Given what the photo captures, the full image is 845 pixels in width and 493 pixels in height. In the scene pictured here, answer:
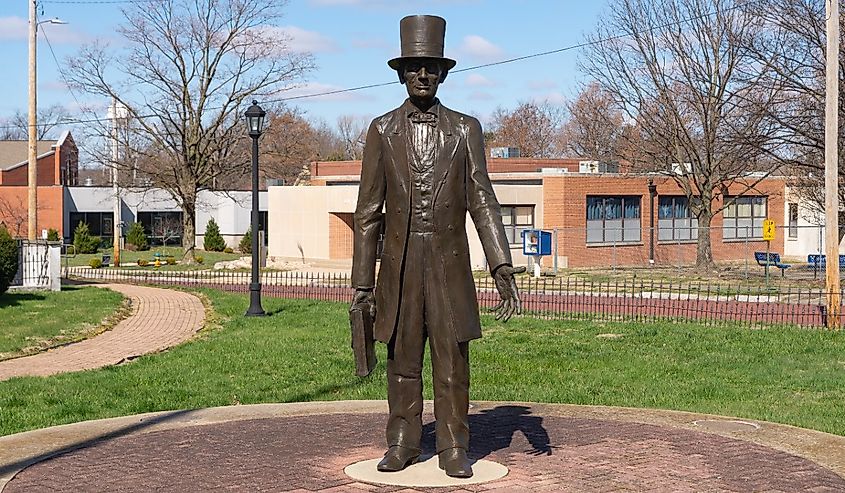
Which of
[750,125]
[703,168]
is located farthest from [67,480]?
[703,168]

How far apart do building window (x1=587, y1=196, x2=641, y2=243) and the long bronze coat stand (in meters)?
37.2

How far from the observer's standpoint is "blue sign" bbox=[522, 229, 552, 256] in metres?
36.8

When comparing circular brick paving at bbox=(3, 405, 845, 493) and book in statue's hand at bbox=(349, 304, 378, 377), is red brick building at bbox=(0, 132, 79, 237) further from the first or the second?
book in statue's hand at bbox=(349, 304, 378, 377)

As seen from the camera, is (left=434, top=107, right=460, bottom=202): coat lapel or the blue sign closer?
(left=434, top=107, right=460, bottom=202): coat lapel

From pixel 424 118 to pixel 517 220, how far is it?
36365mm

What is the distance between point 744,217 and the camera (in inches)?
2020

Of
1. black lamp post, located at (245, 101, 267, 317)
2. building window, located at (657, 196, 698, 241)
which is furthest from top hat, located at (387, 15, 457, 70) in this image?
building window, located at (657, 196, 698, 241)

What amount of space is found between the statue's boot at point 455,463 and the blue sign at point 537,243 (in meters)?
29.1

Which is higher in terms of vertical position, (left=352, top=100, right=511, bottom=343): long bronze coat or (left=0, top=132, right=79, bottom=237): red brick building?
(left=0, top=132, right=79, bottom=237): red brick building

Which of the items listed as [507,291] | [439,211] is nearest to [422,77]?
[439,211]

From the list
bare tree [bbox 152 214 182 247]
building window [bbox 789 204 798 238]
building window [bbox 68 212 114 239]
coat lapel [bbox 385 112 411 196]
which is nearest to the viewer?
coat lapel [bbox 385 112 411 196]

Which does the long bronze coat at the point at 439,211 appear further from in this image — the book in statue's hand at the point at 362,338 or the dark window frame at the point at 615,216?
the dark window frame at the point at 615,216

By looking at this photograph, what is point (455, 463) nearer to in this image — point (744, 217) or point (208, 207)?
point (744, 217)

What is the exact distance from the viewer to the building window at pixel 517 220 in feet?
143
